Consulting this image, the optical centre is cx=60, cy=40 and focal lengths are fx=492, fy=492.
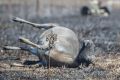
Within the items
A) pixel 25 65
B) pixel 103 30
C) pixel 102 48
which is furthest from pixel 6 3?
pixel 25 65

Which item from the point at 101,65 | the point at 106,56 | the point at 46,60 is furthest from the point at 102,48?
the point at 46,60

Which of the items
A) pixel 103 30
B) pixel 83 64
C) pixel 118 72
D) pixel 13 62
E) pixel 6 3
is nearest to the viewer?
pixel 118 72

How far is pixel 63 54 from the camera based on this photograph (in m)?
8.26

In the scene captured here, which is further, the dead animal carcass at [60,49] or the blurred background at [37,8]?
the blurred background at [37,8]

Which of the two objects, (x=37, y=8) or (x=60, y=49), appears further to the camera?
(x=37, y=8)

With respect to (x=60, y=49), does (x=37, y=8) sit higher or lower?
lower

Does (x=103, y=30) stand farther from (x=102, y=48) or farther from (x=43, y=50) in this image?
(x=43, y=50)

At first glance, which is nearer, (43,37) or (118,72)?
(118,72)

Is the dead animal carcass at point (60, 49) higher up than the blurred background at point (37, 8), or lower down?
higher up

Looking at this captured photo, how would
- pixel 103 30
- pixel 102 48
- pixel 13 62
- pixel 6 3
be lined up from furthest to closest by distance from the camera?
pixel 6 3
pixel 103 30
pixel 102 48
pixel 13 62

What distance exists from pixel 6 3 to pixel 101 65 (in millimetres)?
18451

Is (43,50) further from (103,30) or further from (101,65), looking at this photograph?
(103,30)

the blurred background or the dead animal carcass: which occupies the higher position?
the dead animal carcass

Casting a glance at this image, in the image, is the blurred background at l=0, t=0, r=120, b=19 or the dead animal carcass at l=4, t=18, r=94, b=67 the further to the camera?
the blurred background at l=0, t=0, r=120, b=19
